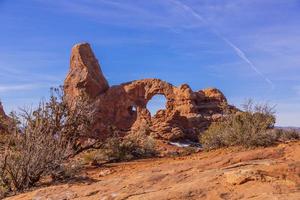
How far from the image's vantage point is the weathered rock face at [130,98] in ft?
102

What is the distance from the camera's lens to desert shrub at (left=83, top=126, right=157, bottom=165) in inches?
566

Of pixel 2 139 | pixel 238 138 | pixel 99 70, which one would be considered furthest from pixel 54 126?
pixel 99 70

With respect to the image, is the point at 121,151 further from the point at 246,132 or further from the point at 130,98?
the point at 130,98

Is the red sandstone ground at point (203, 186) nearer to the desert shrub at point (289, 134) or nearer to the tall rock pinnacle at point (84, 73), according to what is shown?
the desert shrub at point (289, 134)

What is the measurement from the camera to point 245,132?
13.1 m

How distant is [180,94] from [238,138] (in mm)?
18723

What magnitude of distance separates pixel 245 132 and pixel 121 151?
14.3 ft

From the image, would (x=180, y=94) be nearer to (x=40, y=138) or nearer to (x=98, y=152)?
(x=98, y=152)

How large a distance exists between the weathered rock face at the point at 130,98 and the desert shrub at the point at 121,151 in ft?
43.5

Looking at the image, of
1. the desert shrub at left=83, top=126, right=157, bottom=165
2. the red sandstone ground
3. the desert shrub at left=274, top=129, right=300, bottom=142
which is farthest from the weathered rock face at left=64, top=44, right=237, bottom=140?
the red sandstone ground

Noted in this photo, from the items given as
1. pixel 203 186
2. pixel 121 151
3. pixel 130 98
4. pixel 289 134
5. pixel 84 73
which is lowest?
pixel 203 186

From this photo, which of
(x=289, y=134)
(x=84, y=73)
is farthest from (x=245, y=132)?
(x=84, y=73)

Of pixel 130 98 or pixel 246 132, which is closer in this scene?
pixel 246 132

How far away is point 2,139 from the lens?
1324 centimetres
